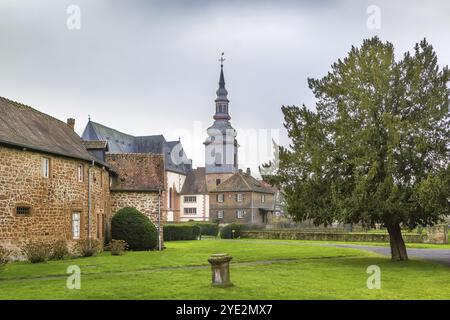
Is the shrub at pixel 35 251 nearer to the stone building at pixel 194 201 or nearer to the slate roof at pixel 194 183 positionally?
the stone building at pixel 194 201

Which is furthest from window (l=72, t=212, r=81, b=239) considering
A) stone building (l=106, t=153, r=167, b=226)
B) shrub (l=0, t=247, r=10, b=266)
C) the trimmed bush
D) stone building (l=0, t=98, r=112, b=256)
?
the trimmed bush

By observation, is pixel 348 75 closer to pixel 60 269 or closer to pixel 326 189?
pixel 326 189

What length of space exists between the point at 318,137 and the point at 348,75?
3297mm

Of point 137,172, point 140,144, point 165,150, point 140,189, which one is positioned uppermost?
point 140,144

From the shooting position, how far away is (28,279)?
19.5m

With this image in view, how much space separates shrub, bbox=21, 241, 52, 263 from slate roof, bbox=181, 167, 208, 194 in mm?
69270

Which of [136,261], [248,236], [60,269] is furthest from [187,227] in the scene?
[60,269]

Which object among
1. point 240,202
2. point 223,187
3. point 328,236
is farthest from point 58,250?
point 223,187

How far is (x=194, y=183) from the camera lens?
3844 inches

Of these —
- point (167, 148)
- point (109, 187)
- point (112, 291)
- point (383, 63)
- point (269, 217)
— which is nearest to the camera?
point (112, 291)

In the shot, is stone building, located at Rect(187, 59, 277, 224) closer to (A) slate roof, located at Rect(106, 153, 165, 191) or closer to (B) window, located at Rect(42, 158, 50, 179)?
(A) slate roof, located at Rect(106, 153, 165, 191)

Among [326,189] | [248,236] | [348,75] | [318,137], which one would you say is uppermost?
[348,75]

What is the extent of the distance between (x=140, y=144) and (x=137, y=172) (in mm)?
54499

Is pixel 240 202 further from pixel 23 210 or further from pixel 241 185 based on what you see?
pixel 23 210
